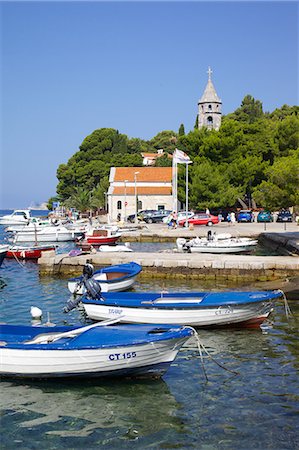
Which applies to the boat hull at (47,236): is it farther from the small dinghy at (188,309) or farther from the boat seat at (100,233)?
the small dinghy at (188,309)

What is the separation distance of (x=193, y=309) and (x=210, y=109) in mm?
60400

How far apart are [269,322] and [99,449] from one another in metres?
8.27

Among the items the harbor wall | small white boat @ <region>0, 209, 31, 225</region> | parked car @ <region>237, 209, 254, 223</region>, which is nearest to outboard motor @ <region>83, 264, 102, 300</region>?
the harbor wall

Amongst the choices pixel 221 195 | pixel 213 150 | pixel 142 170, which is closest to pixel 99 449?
pixel 221 195

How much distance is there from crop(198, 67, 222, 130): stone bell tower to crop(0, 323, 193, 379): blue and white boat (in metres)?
62.9

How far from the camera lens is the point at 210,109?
233 ft

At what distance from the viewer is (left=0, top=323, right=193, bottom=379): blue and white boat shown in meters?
9.57

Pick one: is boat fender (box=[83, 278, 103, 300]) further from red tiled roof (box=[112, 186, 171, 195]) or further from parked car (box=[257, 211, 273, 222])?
red tiled roof (box=[112, 186, 171, 195])

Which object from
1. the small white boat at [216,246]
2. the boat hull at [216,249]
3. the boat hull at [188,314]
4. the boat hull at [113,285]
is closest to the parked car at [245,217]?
the small white boat at [216,246]

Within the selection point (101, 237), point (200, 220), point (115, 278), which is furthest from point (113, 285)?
point (200, 220)

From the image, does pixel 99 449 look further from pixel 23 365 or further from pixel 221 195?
pixel 221 195

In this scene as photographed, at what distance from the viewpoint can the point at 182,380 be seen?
10203 mm

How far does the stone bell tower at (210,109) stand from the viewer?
71.0m

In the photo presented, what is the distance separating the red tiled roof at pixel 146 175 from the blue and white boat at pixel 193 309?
177 feet
